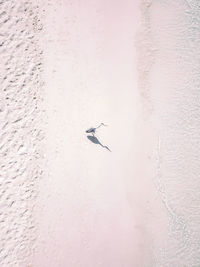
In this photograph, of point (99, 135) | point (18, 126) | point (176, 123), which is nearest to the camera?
point (18, 126)

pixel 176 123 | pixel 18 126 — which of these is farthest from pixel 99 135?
pixel 176 123

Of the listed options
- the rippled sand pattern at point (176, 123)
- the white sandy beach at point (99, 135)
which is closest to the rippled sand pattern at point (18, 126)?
the white sandy beach at point (99, 135)

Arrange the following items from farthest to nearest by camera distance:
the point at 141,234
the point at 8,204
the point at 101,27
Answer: the point at 101,27
the point at 141,234
the point at 8,204

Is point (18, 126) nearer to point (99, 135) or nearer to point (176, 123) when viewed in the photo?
point (99, 135)

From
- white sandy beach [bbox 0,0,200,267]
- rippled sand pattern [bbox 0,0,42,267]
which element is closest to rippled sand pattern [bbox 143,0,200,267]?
white sandy beach [bbox 0,0,200,267]

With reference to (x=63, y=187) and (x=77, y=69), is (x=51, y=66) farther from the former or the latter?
(x=63, y=187)

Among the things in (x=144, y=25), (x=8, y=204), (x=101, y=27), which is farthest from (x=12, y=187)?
(x=144, y=25)
